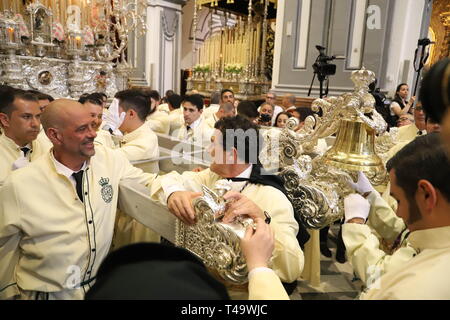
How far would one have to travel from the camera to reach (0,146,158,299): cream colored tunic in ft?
5.45

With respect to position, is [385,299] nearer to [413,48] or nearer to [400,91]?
[400,91]

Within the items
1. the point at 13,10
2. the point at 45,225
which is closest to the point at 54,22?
the point at 13,10

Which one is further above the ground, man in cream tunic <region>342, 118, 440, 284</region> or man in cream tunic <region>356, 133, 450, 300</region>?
man in cream tunic <region>356, 133, 450, 300</region>

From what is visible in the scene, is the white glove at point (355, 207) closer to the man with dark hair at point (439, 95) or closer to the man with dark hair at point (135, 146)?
the man with dark hair at point (439, 95)

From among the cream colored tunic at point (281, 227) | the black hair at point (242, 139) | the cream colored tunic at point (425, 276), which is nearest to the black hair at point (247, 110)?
the black hair at point (242, 139)

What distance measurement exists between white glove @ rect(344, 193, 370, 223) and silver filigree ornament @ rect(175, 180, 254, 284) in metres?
0.59

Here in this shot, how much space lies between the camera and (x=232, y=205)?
1.28m

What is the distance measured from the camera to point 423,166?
1.02m

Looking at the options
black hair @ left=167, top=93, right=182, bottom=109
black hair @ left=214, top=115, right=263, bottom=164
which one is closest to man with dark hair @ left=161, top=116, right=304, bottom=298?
black hair @ left=214, top=115, right=263, bottom=164

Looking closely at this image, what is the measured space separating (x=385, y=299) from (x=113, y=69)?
7.73m

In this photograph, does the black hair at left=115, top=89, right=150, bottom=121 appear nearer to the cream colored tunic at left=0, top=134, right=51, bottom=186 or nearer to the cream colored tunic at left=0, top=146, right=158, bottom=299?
the cream colored tunic at left=0, top=134, right=51, bottom=186

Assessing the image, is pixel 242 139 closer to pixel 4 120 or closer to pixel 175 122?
pixel 4 120

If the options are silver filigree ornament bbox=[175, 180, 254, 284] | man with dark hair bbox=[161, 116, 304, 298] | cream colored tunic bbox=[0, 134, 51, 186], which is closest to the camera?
silver filigree ornament bbox=[175, 180, 254, 284]

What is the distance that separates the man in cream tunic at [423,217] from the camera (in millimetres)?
866
